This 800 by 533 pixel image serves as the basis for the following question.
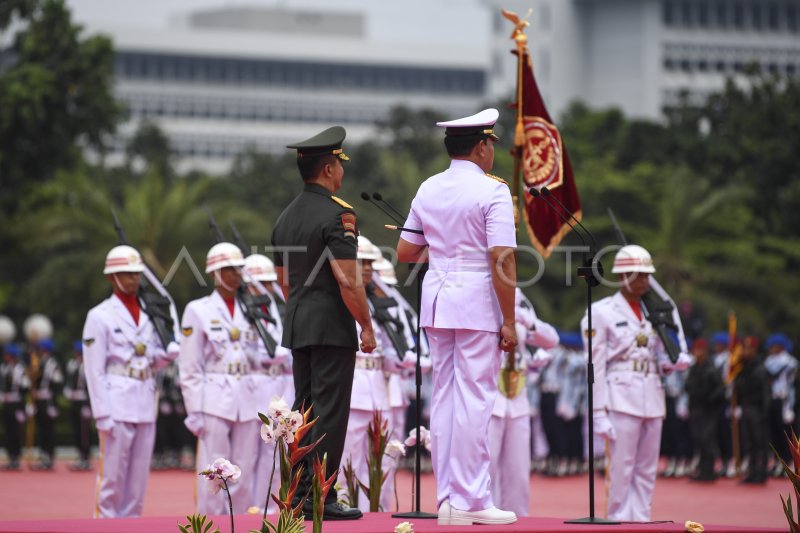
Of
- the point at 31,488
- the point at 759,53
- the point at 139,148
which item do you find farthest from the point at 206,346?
the point at 759,53

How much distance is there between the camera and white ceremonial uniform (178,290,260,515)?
39.8ft

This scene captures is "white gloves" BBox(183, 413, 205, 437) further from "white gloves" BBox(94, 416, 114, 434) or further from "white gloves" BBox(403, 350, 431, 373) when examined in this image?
"white gloves" BBox(403, 350, 431, 373)

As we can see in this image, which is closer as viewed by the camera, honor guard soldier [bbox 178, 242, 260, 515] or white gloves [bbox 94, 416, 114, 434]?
white gloves [bbox 94, 416, 114, 434]

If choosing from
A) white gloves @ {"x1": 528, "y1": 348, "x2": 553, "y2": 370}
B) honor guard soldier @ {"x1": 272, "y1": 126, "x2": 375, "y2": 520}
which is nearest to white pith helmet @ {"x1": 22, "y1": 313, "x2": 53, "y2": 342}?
white gloves @ {"x1": 528, "y1": 348, "x2": 553, "y2": 370}

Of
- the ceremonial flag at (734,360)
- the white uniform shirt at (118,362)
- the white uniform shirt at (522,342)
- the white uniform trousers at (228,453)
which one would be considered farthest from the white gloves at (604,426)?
the ceremonial flag at (734,360)

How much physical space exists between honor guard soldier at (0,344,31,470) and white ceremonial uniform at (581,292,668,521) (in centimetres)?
1400

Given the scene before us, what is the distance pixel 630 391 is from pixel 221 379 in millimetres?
3302

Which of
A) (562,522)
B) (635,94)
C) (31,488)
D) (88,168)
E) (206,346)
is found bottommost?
(31,488)

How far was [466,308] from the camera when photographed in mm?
8523

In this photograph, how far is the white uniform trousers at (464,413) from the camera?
8492mm

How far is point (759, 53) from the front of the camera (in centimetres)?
9200

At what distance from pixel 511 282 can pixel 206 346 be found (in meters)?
4.50

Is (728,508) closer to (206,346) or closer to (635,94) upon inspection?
(206,346)

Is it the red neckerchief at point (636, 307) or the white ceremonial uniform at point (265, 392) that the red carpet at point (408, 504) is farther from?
the red neckerchief at point (636, 307)
